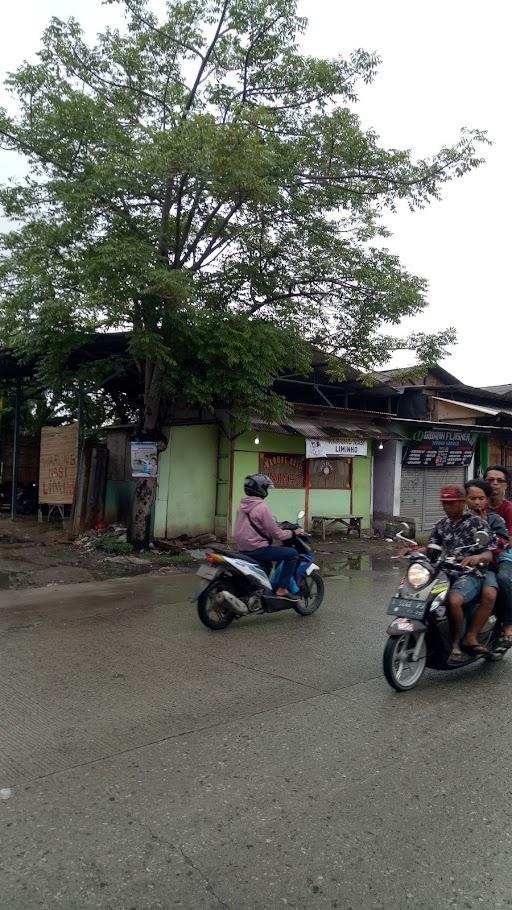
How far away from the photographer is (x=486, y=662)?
5.84m

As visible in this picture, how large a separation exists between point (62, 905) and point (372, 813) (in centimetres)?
149

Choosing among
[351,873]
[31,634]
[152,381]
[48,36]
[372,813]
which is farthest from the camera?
[152,381]

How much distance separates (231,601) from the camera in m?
6.71

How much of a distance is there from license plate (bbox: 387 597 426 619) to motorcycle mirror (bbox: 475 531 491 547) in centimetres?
70

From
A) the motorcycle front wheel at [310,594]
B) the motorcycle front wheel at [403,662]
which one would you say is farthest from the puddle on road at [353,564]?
the motorcycle front wheel at [403,662]

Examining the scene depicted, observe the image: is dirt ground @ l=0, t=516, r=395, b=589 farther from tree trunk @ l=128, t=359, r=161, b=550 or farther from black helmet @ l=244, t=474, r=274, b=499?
black helmet @ l=244, t=474, r=274, b=499

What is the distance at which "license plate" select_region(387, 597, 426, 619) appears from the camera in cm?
482

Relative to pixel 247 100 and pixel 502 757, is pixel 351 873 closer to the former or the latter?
pixel 502 757

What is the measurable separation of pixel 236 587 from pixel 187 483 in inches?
288

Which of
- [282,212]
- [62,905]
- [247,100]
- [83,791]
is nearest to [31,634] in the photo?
[83,791]

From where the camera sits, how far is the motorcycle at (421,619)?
190 inches

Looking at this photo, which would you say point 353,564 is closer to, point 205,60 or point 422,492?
point 422,492

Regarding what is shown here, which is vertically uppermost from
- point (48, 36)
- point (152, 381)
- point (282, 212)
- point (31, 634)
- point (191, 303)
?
point (48, 36)

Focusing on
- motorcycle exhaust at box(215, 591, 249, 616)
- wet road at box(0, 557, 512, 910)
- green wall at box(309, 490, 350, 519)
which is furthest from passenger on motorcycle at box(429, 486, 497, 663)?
green wall at box(309, 490, 350, 519)
